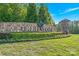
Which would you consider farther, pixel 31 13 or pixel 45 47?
pixel 31 13

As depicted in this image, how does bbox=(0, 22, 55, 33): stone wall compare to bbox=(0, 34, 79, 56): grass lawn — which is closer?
bbox=(0, 34, 79, 56): grass lawn

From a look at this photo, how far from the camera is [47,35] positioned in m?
4.25

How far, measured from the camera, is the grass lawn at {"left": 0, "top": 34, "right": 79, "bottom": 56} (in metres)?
4.11

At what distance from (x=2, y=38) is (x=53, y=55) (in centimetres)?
82

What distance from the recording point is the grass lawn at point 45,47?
411 cm

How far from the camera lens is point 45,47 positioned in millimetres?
4148

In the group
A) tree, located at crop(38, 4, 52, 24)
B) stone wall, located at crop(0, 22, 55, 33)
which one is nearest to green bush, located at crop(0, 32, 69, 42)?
stone wall, located at crop(0, 22, 55, 33)

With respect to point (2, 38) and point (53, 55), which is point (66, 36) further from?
point (2, 38)

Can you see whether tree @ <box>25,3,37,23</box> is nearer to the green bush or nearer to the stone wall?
the stone wall

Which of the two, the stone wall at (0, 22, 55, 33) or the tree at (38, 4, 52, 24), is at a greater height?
the tree at (38, 4, 52, 24)

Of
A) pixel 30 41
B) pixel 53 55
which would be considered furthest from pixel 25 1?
pixel 53 55

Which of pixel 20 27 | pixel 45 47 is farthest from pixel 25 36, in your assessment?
pixel 45 47

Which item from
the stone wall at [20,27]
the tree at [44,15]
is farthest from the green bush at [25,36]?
the tree at [44,15]

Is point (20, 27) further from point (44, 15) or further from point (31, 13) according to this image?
point (44, 15)
